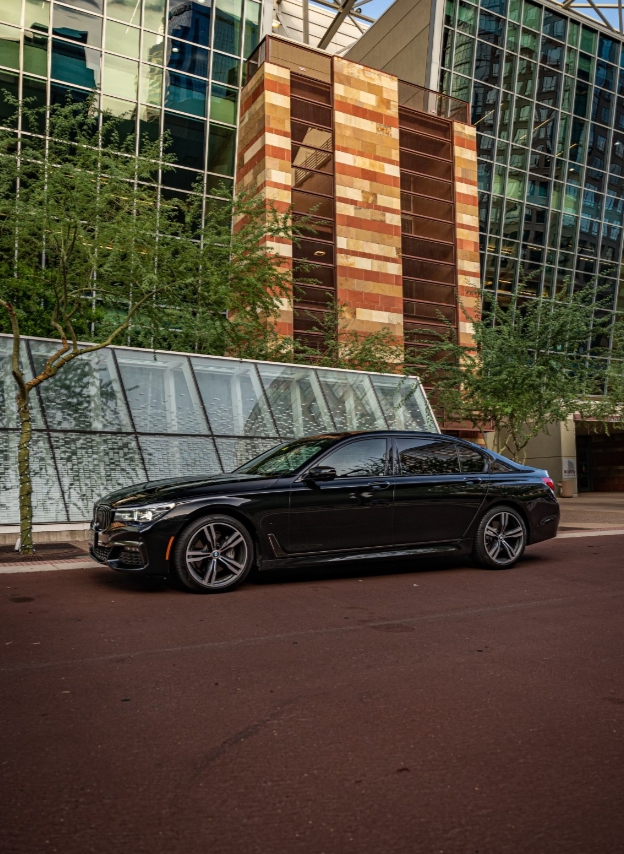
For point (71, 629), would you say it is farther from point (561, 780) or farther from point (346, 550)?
point (561, 780)

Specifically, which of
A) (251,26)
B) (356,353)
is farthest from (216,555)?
(251,26)

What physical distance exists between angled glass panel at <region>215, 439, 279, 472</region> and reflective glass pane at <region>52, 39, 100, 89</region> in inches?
922

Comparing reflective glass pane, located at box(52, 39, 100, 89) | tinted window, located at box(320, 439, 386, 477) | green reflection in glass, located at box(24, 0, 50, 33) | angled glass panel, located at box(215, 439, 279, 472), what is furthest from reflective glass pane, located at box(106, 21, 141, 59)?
tinted window, located at box(320, 439, 386, 477)

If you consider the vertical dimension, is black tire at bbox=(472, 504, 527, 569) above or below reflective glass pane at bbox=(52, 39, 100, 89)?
below

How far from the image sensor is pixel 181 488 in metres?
7.46

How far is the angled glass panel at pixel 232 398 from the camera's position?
1489cm

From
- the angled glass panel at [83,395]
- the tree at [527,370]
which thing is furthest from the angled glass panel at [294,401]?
the tree at [527,370]

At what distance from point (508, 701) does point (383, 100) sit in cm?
3783

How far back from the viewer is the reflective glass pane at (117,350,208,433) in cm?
1422

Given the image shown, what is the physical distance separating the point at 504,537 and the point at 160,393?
7.66 meters

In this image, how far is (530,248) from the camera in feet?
141

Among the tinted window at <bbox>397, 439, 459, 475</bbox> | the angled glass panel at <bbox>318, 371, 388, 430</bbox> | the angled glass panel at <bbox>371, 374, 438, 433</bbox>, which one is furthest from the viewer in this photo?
the angled glass panel at <bbox>371, 374, 438, 433</bbox>

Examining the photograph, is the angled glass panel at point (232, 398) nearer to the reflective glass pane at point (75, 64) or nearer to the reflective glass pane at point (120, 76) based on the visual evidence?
the reflective glass pane at point (75, 64)

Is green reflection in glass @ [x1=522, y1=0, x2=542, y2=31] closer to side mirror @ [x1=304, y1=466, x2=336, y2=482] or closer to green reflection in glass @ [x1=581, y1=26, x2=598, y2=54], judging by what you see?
green reflection in glass @ [x1=581, y1=26, x2=598, y2=54]
